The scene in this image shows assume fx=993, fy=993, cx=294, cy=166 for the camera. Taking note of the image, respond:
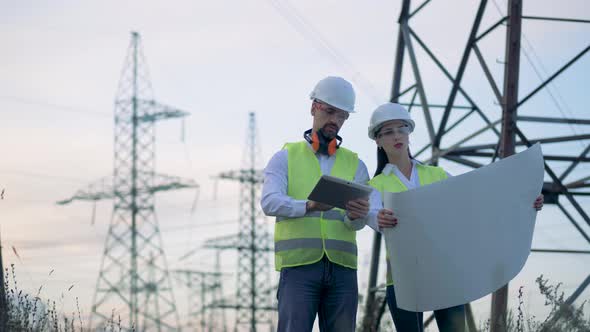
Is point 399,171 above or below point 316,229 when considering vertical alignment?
above

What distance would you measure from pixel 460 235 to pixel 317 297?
2.86 feet

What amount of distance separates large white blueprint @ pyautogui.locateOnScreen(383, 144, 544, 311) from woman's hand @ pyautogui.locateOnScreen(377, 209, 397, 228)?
28 millimetres

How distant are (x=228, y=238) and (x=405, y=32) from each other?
2382 centimetres

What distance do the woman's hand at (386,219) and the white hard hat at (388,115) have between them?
32.3 inches

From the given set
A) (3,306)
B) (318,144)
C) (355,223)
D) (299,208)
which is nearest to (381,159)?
(318,144)

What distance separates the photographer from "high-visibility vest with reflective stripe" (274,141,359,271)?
18.3 feet

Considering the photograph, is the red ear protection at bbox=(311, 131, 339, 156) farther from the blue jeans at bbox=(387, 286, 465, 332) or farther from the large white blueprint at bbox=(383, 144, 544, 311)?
the blue jeans at bbox=(387, 286, 465, 332)

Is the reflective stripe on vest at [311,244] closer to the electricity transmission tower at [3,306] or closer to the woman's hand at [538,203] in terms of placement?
the woman's hand at [538,203]

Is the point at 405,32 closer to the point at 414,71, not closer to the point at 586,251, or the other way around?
the point at 414,71

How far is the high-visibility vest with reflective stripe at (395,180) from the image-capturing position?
6094mm

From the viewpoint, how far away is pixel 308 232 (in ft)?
18.3

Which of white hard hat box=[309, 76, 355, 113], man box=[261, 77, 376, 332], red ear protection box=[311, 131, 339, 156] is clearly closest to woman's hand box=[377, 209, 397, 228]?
man box=[261, 77, 376, 332]

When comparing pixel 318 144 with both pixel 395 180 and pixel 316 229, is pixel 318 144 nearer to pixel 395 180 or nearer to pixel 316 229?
pixel 316 229

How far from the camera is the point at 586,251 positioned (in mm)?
13789
